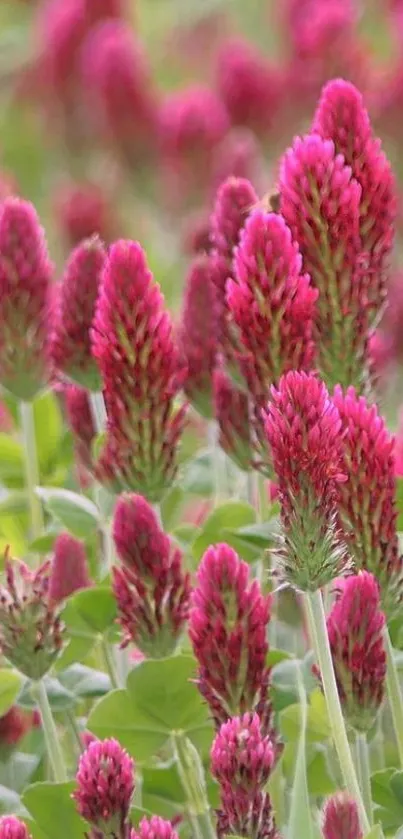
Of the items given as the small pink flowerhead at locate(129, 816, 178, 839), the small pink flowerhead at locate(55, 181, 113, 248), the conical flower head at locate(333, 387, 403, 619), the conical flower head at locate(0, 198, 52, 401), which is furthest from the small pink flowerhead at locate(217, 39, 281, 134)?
the small pink flowerhead at locate(129, 816, 178, 839)

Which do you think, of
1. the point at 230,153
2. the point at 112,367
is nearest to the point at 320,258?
the point at 112,367

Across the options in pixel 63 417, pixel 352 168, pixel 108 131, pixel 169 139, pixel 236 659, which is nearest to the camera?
pixel 236 659

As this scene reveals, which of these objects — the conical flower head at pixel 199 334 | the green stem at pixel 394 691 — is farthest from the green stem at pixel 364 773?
the conical flower head at pixel 199 334

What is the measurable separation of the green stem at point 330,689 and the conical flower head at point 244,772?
0.05 metres

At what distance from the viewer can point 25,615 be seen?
1.40m

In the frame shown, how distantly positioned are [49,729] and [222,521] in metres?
0.35

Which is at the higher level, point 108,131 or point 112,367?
point 108,131

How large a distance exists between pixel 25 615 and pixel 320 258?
15.0 inches

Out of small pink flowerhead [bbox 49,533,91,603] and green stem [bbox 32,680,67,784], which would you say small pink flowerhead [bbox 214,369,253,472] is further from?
green stem [bbox 32,680,67,784]

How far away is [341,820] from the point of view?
3.77 feet

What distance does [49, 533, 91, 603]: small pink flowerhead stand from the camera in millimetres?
1692

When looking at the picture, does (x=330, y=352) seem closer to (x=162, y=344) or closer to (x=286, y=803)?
(x=162, y=344)

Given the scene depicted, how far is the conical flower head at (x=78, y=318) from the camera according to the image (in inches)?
66.2

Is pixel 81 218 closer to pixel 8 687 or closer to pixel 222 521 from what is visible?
pixel 222 521
